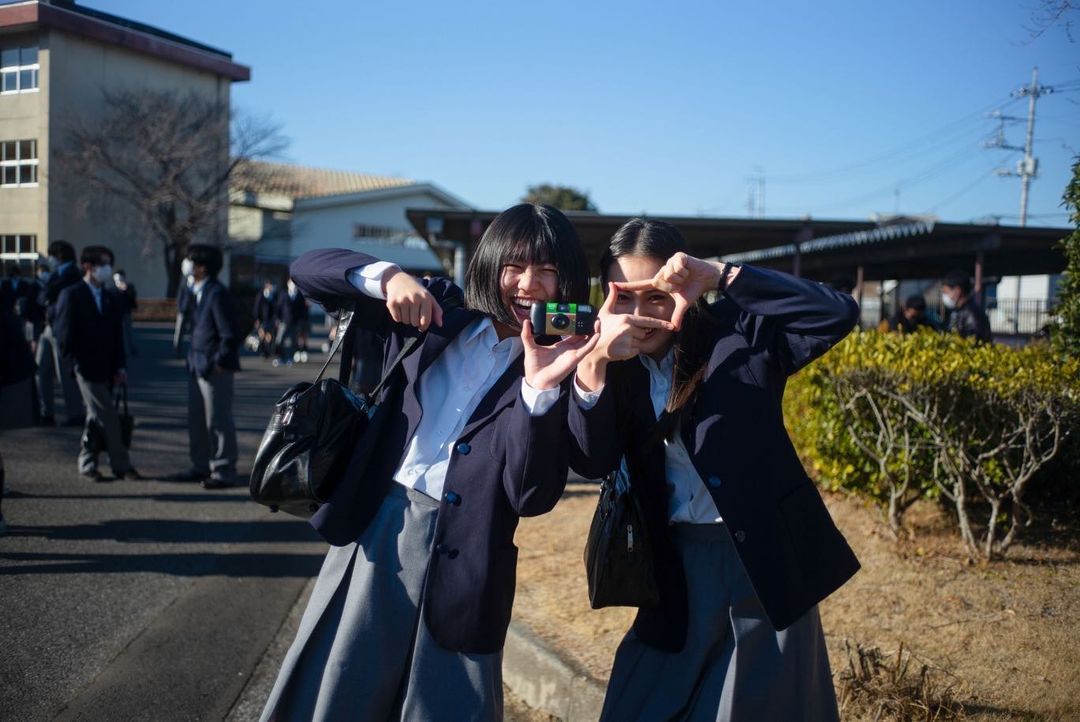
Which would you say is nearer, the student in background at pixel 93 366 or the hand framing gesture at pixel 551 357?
the hand framing gesture at pixel 551 357

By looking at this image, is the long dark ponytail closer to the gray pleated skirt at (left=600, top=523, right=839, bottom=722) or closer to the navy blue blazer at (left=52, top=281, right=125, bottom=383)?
the gray pleated skirt at (left=600, top=523, right=839, bottom=722)

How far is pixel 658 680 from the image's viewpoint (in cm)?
229

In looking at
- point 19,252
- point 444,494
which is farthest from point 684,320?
point 19,252

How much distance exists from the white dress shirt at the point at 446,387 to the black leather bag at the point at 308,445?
12 centimetres

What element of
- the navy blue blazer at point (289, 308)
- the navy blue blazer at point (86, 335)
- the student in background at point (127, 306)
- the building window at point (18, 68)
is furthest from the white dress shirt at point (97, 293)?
the navy blue blazer at point (289, 308)

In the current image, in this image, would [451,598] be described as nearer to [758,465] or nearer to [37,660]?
[758,465]

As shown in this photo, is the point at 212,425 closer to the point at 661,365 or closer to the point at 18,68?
the point at 18,68

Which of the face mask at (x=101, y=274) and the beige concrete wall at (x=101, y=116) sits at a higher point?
the beige concrete wall at (x=101, y=116)

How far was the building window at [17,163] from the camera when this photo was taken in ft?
25.8

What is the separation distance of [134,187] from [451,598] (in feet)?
115

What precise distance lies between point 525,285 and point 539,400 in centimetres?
40

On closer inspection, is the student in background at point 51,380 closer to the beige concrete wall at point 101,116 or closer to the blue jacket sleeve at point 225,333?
the beige concrete wall at point 101,116

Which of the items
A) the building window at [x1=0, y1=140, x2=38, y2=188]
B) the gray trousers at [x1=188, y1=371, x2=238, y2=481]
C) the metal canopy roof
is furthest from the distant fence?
the building window at [x1=0, y1=140, x2=38, y2=188]

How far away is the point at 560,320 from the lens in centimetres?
209
